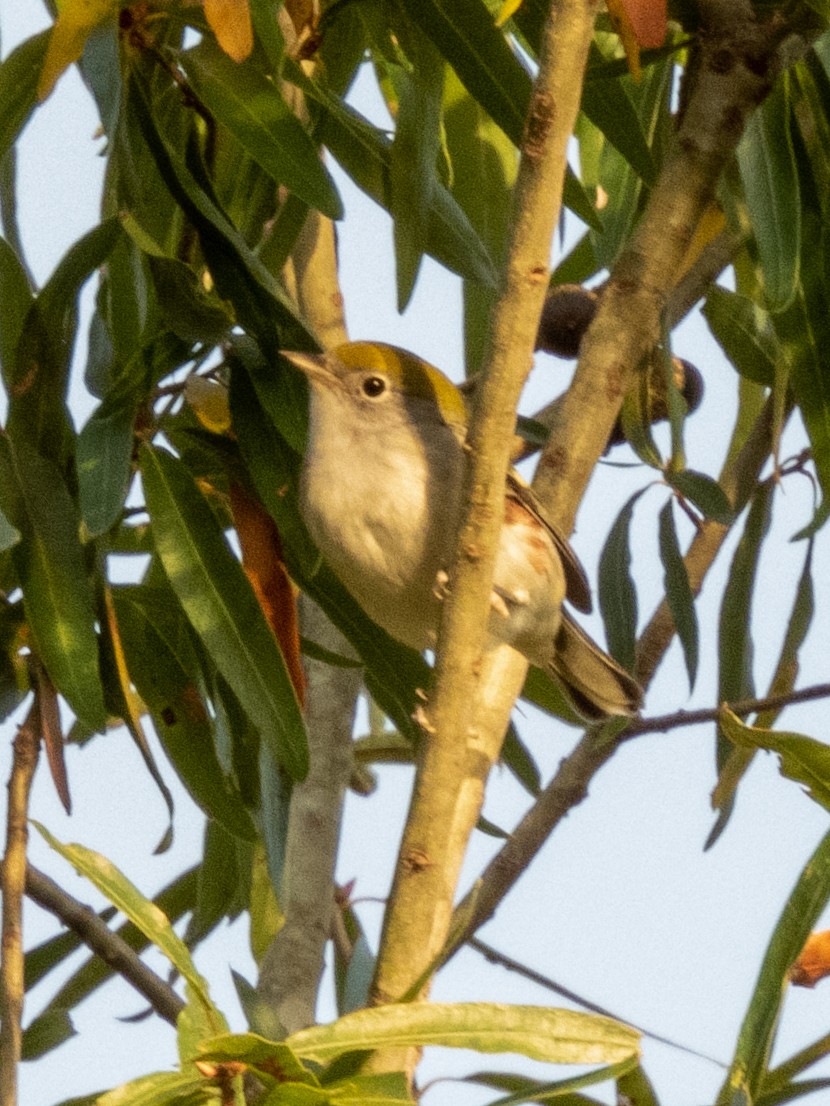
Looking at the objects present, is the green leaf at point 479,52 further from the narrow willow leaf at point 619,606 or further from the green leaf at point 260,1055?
the green leaf at point 260,1055

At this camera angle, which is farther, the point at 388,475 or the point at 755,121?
the point at 388,475

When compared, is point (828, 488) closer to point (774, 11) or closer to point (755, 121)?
point (755, 121)

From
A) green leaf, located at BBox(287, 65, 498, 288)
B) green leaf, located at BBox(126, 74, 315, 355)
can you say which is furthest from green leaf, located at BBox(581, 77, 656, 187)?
green leaf, located at BBox(126, 74, 315, 355)

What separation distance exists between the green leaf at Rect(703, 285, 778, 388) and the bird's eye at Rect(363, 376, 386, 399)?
692mm

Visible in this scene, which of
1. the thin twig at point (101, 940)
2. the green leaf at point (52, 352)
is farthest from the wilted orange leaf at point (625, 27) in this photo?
the thin twig at point (101, 940)

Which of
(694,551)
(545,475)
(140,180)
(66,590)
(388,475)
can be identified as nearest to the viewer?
(545,475)

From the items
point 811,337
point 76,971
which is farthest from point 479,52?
point 76,971

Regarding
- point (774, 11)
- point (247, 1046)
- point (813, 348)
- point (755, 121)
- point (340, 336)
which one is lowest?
point (247, 1046)

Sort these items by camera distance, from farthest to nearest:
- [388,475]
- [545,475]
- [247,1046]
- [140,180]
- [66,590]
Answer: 1. [388,475]
2. [140,180]
3. [66,590]
4. [545,475]
5. [247,1046]

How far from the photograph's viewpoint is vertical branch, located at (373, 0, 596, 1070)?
205 centimetres

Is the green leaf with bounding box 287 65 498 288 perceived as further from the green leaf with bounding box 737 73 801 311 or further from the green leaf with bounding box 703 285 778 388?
the green leaf with bounding box 703 285 778 388

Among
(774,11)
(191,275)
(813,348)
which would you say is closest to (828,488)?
(813,348)

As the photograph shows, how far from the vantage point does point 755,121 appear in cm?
276

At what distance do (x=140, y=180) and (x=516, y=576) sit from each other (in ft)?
3.59
